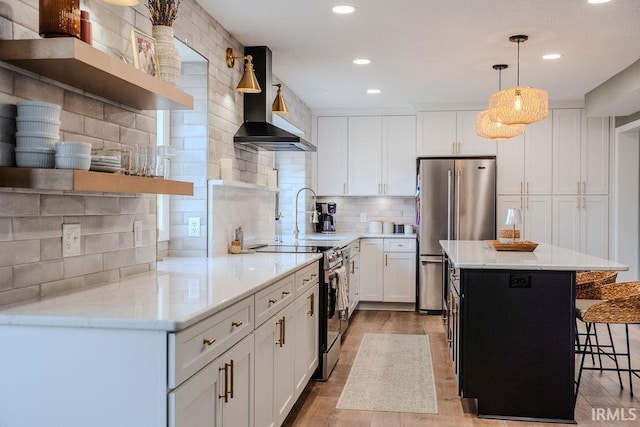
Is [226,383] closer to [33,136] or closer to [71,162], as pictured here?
[71,162]

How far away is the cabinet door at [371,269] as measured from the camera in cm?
655

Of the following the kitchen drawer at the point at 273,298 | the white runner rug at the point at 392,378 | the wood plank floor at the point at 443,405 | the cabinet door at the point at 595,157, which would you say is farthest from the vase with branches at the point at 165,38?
the cabinet door at the point at 595,157

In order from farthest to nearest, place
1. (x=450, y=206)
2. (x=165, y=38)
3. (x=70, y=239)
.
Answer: (x=450, y=206) → (x=165, y=38) → (x=70, y=239)

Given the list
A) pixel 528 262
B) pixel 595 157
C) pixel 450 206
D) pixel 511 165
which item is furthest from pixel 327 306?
pixel 595 157

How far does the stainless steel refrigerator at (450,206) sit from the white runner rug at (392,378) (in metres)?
1.27

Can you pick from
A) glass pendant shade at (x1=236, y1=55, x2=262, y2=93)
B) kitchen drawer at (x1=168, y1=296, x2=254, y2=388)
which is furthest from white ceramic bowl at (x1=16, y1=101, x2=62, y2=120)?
glass pendant shade at (x1=236, y1=55, x2=262, y2=93)

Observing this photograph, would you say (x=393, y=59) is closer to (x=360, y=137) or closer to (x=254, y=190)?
(x=254, y=190)

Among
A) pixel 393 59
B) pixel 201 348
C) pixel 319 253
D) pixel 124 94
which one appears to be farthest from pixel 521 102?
pixel 201 348

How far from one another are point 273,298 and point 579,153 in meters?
4.92

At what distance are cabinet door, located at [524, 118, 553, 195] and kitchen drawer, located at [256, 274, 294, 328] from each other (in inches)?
167

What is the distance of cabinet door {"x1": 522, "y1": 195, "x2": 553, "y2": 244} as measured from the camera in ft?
21.0

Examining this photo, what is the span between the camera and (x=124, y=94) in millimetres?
2221

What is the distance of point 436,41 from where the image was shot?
410cm

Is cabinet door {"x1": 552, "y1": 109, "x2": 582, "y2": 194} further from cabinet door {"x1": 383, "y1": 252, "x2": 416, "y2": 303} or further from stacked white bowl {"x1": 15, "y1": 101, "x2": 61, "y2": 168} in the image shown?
stacked white bowl {"x1": 15, "y1": 101, "x2": 61, "y2": 168}
